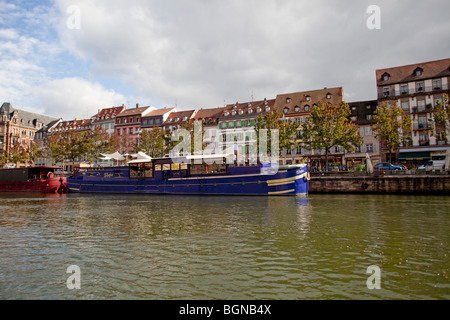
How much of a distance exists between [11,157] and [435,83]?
307ft

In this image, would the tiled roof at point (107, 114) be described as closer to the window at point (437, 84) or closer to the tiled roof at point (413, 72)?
the tiled roof at point (413, 72)

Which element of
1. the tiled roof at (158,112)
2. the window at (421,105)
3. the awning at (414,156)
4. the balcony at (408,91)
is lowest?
the awning at (414,156)

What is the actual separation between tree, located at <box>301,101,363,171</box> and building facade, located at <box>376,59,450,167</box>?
43.4ft

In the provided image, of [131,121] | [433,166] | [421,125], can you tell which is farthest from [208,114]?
[433,166]

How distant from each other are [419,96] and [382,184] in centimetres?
2995

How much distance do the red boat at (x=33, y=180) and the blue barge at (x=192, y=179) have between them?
8.55 ft

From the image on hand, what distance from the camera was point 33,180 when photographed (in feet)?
163

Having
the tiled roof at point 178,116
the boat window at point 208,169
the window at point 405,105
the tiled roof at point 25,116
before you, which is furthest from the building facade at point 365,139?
the tiled roof at point 25,116

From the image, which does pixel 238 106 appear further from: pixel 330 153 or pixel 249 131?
pixel 330 153

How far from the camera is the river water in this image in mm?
6523

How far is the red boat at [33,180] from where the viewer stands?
158ft

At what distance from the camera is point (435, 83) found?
53906 millimetres
